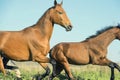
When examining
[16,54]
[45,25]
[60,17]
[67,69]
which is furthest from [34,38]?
[67,69]

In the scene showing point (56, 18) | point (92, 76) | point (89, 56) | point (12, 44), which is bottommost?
point (92, 76)

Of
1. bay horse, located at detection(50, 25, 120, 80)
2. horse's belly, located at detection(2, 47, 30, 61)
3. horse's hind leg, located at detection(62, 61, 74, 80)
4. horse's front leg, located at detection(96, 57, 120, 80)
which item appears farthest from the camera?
bay horse, located at detection(50, 25, 120, 80)

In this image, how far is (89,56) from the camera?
506 inches

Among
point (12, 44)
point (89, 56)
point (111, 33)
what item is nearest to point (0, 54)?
point (12, 44)

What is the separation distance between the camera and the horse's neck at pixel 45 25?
11118mm

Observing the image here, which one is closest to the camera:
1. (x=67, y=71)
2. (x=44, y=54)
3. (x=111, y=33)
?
(x=44, y=54)

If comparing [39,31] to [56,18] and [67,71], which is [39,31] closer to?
[56,18]

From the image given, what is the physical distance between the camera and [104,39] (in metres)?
13.1

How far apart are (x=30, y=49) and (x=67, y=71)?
2.08 metres

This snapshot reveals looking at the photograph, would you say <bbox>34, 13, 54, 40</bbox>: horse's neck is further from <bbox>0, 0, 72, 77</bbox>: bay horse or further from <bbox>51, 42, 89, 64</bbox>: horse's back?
<bbox>51, 42, 89, 64</bbox>: horse's back

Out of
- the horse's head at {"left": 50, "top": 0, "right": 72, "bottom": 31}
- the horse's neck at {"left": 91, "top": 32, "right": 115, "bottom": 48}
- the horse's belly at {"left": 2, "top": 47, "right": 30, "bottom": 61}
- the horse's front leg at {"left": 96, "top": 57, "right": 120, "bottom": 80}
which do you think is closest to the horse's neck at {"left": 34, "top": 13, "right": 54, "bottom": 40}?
the horse's head at {"left": 50, "top": 0, "right": 72, "bottom": 31}

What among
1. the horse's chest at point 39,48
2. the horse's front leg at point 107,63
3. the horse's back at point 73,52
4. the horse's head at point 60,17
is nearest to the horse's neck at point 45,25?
the horse's head at point 60,17

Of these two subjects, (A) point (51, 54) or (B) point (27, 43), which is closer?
(B) point (27, 43)

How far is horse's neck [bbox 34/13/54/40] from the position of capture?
36.5 feet
